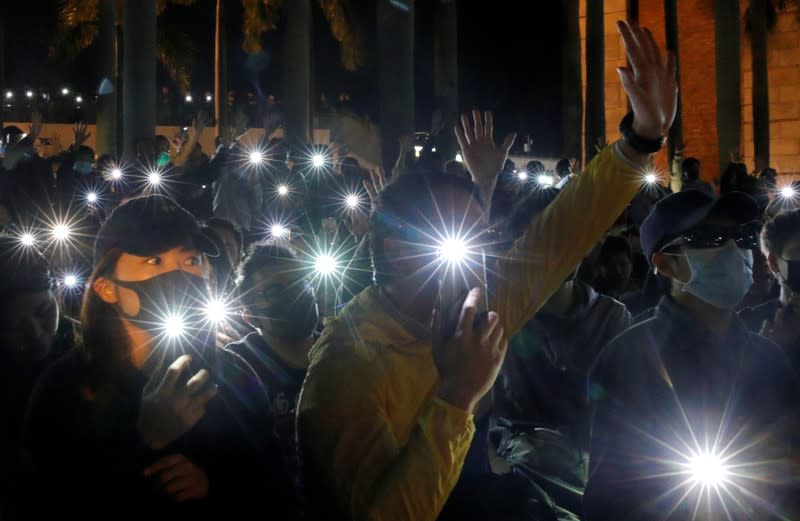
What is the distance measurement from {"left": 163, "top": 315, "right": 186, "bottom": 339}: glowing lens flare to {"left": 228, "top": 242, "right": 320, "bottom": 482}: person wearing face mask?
35.8 inches

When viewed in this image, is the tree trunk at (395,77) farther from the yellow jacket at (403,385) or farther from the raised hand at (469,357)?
the raised hand at (469,357)

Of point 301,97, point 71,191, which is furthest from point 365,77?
point 71,191

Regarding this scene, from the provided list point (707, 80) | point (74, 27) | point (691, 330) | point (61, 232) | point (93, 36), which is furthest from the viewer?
point (93, 36)

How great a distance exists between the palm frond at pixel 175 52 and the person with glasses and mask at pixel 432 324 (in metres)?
30.9

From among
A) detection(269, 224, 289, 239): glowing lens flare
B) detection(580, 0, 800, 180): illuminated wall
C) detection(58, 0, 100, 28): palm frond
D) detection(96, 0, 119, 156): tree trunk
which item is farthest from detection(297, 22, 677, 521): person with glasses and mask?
detection(58, 0, 100, 28): palm frond

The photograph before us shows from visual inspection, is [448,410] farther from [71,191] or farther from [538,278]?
[71,191]

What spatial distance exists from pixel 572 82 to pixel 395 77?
459cm

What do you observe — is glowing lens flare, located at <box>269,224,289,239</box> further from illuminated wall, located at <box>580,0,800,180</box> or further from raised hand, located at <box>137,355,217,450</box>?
illuminated wall, located at <box>580,0,800,180</box>

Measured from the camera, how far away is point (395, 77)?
60.6 feet

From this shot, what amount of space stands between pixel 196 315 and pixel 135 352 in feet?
0.84

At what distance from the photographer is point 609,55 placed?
2598 cm

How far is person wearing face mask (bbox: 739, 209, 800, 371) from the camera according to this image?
379 centimetres

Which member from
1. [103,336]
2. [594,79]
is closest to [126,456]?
[103,336]

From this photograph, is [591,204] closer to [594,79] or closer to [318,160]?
[318,160]
